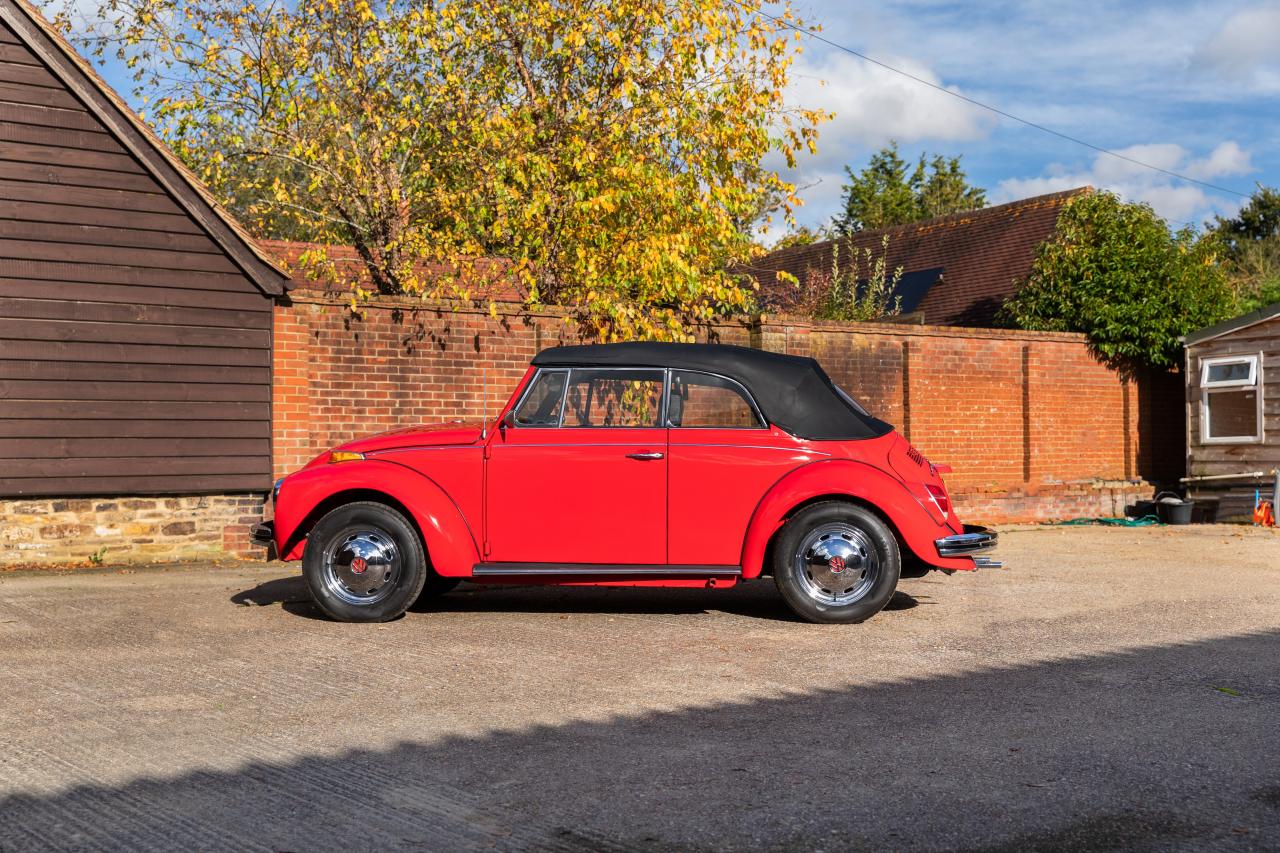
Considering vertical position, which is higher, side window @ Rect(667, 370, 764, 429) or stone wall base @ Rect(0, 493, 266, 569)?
side window @ Rect(667, 370, 764, 429)

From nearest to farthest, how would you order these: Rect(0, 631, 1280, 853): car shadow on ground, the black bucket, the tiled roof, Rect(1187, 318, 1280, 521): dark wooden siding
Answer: Rect(0, 631, 1280, 853): car shadow on ground
Rect(1187, 318, 1280, 521): dark wooden siding
the black bucket
the tiled roof

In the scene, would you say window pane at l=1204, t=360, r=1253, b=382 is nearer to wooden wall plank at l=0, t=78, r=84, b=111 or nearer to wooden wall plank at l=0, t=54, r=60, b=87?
wooden wall plank at l=0, t=78, r=84, b=111

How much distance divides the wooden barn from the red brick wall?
1.58 ft

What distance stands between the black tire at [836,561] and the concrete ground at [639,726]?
0.64 feet

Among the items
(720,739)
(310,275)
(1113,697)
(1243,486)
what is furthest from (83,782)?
(1243,486)

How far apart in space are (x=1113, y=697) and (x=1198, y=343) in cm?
1455

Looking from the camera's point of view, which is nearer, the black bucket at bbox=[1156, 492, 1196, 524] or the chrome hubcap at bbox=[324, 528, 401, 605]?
the chrome hubcap at bbox=[324, 528, 401, 605]

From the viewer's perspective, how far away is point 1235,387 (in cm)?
1831

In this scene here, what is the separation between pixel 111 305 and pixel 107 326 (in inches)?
7.6

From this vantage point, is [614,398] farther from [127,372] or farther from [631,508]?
[127,372]

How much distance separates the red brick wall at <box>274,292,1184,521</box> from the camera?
12156mm

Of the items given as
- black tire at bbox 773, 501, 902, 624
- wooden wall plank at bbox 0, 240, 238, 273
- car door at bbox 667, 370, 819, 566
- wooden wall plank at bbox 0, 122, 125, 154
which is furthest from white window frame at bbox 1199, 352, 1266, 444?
wooden wall plank at bbox 0, 122, 125, 154

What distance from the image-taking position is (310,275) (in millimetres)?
14281

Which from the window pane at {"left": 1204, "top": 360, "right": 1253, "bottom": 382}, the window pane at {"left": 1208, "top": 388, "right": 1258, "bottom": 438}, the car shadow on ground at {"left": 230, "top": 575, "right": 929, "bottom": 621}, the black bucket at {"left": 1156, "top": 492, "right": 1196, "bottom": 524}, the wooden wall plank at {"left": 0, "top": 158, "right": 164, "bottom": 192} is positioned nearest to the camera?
the car shadow on ground at {"left": 230, "top": 575, "right": 929, "bottom": 621}
